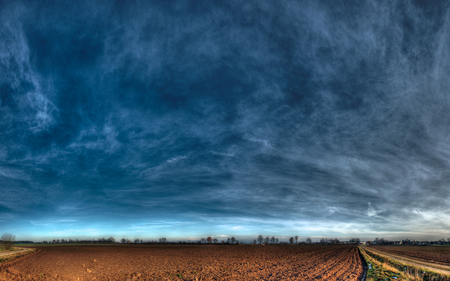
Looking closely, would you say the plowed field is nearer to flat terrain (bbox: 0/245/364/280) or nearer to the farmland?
the farmland

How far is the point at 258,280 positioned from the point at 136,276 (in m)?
13.0

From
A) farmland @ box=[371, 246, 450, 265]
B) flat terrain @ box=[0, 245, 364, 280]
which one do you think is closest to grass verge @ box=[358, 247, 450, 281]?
flat terrain @ box=[0, 245, 364, 280]

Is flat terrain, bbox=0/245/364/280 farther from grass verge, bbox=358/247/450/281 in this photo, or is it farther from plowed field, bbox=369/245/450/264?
plowed field, bbox=369/245/450/264

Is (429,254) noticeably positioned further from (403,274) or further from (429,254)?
(403,274)

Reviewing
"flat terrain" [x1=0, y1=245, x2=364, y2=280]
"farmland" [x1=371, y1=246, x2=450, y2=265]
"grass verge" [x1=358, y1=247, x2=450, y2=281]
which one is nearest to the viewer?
"grass verge" [x1=358, y1=247, x2=450, y2=281]

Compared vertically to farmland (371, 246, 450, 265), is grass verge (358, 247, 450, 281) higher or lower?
higher

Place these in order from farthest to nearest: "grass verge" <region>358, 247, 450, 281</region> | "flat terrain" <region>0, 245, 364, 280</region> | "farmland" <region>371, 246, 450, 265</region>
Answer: "farmland" <region>371, 246, 450, 265</region>
"flat terrain" <region>0, 245, 364, 280</region>
"grass verge" <region>358, 247, 450, 281</region>

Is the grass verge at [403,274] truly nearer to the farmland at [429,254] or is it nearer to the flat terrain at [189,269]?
the flat terrain at [189,269]

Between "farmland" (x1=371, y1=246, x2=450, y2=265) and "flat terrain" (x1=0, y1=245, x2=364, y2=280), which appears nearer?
"flat terrain" (x1=0, y1=245, x2=364, y2=280)

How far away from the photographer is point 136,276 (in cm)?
2400

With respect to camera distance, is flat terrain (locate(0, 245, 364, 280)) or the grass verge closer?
the grass verge

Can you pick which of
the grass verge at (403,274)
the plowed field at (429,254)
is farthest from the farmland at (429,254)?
the grass verge at (403,274)

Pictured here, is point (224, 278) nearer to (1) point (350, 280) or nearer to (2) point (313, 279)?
(2) point (313, 279)

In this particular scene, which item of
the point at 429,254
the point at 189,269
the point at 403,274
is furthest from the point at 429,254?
the point at 189,269
